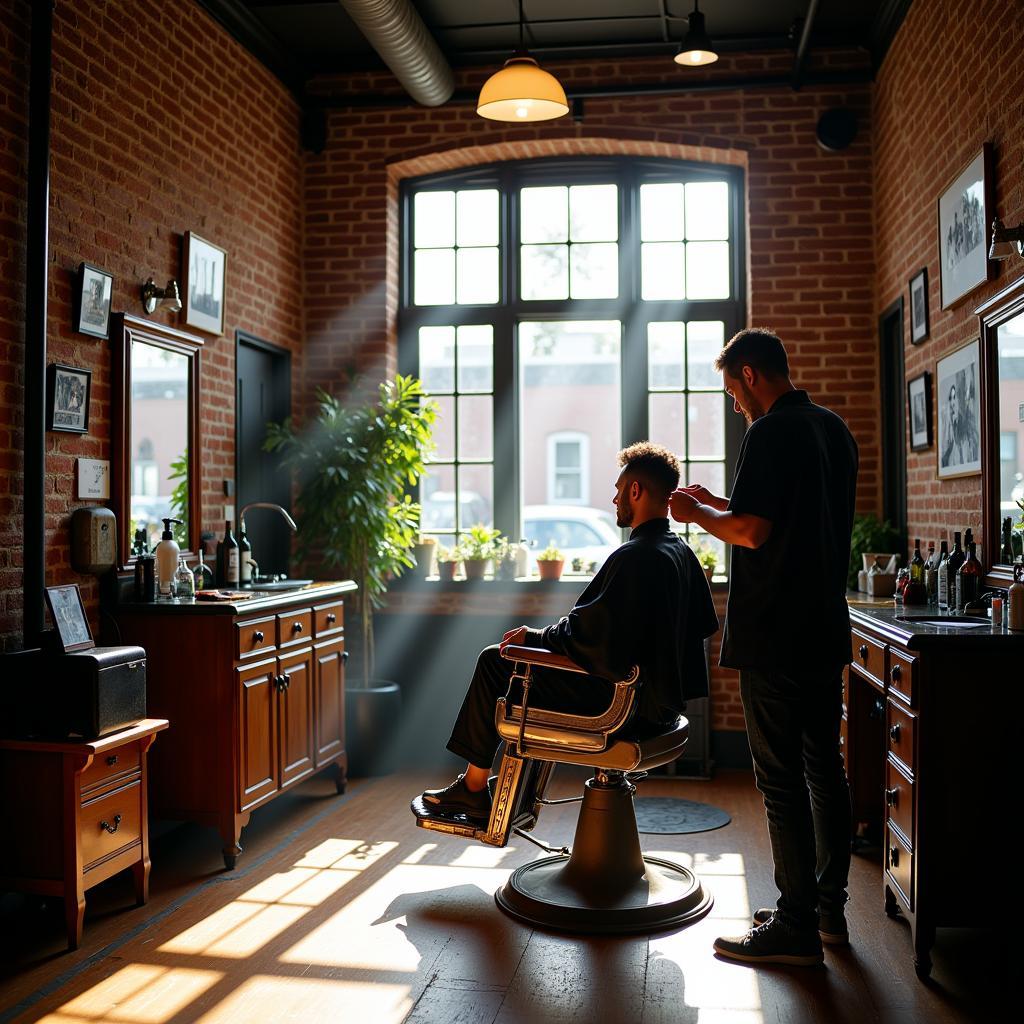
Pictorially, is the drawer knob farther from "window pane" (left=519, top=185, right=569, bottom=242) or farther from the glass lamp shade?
"window pane" (left=519, top=185, right=569, bottom=242)

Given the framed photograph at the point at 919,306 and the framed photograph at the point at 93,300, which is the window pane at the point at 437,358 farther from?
the framed photograph at the point at 919,306

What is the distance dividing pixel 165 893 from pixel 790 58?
5.06m

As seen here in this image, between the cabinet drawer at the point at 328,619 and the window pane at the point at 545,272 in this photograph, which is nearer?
the cabinet drawer at the point at 328,619

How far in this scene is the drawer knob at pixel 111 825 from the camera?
349cm

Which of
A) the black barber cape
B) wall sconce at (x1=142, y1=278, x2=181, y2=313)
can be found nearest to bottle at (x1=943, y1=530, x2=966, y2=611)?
the black barber cape

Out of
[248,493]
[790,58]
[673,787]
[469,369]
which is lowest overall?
[673,787]

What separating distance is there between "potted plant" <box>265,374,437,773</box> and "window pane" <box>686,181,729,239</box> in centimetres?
186

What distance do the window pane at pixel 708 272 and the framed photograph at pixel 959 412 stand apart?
184cm

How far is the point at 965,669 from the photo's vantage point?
3.02m

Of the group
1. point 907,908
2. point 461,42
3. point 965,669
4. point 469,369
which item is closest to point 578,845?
point 907,908

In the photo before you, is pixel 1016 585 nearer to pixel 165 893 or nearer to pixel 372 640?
pixel 165 893

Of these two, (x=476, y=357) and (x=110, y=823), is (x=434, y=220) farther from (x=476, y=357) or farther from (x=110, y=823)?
(x=110, y=823)

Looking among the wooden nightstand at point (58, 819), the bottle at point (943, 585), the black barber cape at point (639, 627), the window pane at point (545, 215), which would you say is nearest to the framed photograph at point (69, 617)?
the wooden nightstand at point (58, 819)

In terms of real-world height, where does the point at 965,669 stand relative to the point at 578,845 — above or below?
above
